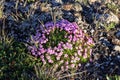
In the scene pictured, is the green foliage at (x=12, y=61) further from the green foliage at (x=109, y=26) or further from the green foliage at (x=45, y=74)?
the green foliage at (x=109, y=26)

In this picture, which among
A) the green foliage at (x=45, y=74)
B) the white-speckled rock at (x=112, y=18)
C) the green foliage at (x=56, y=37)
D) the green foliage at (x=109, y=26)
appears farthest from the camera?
the white-speckled rock at (x=112, y=18)

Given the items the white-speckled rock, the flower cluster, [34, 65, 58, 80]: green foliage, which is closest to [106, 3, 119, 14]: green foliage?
the white-speckled rock

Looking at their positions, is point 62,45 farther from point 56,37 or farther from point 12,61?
point 12,61

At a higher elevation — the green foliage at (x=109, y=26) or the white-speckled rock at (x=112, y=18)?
the white-speckled rock at (x=112, y=18)

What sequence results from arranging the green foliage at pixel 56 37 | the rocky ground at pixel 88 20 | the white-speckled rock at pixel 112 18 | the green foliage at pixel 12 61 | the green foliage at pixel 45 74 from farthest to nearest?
the white-speckled rock at pixel 112 18 → the rocky ground at pixel 88 20 → the green foliage at pixel 56 37 → the green foliage at pixel 12 61 → the green foliage at pixel 45 74

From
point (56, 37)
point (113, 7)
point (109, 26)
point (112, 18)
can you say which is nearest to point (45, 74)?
point (56, 37)

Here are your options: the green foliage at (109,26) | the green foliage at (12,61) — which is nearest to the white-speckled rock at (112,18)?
the green foliage at (109,26)

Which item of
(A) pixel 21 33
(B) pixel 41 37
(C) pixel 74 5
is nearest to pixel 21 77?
(B) pixel 41 37
